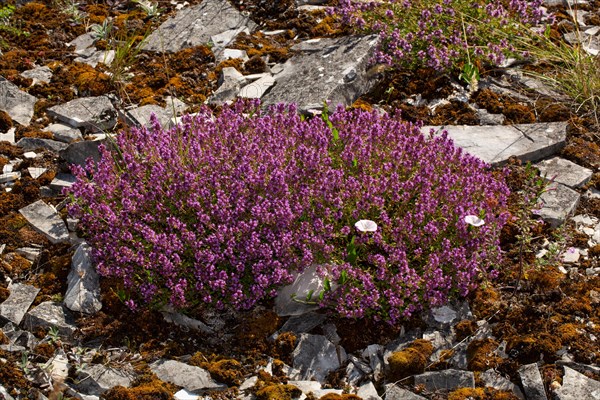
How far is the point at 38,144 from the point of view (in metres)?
7.08

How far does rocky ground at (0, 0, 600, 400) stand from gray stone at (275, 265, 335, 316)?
3 centimetres

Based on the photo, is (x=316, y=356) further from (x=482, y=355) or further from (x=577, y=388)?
(x=577, y=388)

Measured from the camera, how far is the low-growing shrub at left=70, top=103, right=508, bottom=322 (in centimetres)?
520

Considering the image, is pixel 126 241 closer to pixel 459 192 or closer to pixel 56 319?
pixel 56 319

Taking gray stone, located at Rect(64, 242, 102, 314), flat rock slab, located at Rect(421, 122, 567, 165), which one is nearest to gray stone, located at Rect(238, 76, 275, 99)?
flat rock slab, located at Rect(421, 122, 567, 165)

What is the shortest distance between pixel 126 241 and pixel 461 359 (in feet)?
8.40

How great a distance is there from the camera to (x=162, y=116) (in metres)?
7.25

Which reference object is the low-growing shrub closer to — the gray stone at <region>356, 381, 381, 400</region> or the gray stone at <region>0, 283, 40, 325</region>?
the gray stone at <region>356, 381, 381, 400</region>

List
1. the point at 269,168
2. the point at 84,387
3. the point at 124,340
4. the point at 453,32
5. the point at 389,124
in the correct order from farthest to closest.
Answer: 1. the point at 453,32
2. the point at 389,124
3. the point at 269,168
4. the point at 124,340
5. the point at 84,387

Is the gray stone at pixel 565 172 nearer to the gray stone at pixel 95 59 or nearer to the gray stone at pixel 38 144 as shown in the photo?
the gray stone at pixel 38 144

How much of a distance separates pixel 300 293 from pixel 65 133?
10.3ft

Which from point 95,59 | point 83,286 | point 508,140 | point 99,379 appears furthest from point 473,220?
point 95,59

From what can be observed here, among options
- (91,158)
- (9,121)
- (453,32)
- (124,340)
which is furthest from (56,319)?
(453,32)

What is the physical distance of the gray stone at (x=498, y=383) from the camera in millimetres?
4703
